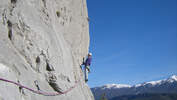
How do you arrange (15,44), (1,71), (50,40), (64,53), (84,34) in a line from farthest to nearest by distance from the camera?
1. (84,34)
2. (64,53)
3. (50,40)
4. (15,44)
5. (1,71)

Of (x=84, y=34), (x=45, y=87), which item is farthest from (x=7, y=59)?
(x=84, y=34)

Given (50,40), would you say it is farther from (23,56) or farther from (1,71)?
(1,71)

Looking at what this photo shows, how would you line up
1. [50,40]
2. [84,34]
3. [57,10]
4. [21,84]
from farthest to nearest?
1. [84,34]
2. [57,10]
3. [50,40]
4. [21,84]

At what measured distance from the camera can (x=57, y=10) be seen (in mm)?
18484

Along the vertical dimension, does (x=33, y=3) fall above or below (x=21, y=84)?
above

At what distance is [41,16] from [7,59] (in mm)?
4826

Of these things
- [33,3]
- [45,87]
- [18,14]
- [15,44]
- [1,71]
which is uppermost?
[33,3]

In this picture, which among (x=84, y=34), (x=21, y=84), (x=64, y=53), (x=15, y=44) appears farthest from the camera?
(x=84, y=34)

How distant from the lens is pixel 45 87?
1139 centimetres

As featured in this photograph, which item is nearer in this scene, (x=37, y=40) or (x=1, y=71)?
(x=1, y=71)

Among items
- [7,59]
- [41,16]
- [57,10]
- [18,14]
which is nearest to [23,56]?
[7,59]

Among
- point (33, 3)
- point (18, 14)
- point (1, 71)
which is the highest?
point (33, 3)

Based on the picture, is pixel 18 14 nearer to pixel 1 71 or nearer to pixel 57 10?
pixel 1 71

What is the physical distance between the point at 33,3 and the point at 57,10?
4.93 m
